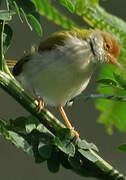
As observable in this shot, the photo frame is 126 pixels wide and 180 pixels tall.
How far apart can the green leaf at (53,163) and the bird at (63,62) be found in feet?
2.16

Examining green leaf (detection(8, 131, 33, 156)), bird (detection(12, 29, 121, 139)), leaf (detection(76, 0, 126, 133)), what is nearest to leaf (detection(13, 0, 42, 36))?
leaf (detection(76, 0, 126, 133))

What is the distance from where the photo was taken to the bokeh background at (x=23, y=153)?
398 cm

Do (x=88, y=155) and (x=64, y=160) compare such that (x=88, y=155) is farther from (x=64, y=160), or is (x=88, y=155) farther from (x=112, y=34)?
(x=112, y=34)

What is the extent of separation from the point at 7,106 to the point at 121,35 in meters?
2.95

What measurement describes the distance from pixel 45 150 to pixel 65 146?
5 centimetres

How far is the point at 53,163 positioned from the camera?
113 cm

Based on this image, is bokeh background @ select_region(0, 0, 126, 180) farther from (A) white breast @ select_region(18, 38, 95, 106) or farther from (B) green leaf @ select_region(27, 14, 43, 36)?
(B) green leaf @ select_region(27, 14, 43, 36)

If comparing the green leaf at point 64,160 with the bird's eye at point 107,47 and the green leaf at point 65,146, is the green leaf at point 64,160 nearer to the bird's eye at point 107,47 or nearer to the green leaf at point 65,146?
the green leaf at point 65,146

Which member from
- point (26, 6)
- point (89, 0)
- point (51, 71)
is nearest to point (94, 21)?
point (89, 0)

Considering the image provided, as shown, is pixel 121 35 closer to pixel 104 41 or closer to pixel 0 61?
pixel 0 61

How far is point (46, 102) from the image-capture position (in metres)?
2.05

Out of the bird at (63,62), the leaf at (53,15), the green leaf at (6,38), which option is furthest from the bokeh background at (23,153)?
the green leaf at (6,38)

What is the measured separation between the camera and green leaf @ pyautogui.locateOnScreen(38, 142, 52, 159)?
3.58ft

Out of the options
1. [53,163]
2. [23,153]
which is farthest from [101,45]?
[23,153]
